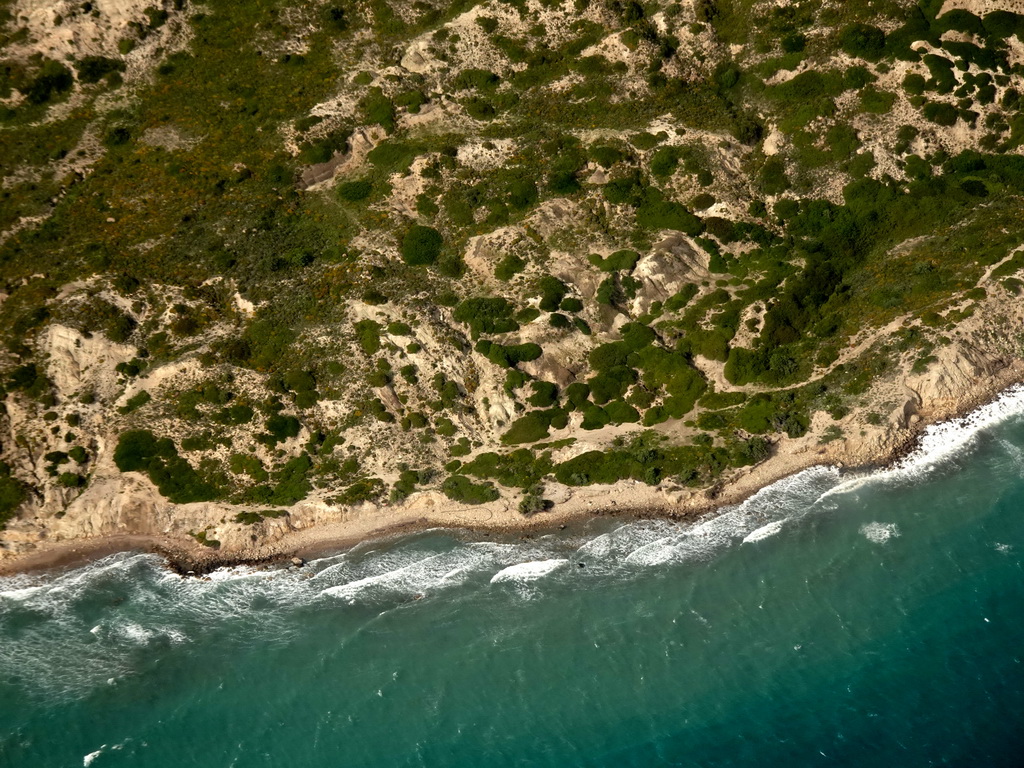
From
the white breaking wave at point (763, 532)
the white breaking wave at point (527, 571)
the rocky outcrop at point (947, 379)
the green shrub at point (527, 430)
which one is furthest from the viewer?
the rocky outcrop at point (947, 379)

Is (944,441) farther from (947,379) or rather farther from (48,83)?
(48,83)

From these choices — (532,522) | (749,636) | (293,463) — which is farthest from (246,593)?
(749,636)

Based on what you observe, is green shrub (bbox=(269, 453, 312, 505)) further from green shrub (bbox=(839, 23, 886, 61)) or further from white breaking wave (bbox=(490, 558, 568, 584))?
green shrub (bbox=(839, 23, 886, 61))

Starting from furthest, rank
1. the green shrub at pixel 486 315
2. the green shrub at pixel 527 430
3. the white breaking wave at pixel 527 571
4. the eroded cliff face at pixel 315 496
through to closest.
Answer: the green shrub at pixel 486 315 → the green shrub at pixel 527 430 → the eroded cliff face at pixel 315 496 → the white breaking wave at pixel 527 571

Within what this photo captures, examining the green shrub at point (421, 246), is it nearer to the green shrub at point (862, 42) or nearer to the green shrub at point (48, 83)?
the green shrub at point (48, 83)

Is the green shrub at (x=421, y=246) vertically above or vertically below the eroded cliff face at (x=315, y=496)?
above

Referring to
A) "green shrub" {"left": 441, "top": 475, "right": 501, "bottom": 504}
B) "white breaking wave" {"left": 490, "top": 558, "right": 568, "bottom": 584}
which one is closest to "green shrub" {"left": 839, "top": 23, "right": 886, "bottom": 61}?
"green shrub" {"left": 441, "top": 475, "right": 501, "bottom": 504}

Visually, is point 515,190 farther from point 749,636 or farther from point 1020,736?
point 1020,736

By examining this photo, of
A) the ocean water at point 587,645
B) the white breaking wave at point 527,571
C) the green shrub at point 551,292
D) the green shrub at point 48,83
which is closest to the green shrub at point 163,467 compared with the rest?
the ocean water at point 587,645
